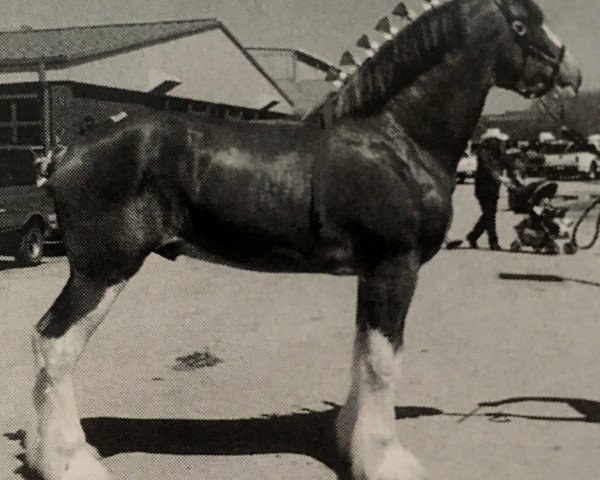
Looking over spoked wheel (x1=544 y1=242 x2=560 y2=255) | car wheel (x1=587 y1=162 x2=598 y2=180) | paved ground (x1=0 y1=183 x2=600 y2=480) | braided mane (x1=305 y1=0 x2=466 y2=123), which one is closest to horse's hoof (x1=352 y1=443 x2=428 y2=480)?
paved ground (x1=0 y1=183 x2=600 y2=480)

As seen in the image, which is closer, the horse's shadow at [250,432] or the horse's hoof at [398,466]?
the horse's hoof at [398,466]

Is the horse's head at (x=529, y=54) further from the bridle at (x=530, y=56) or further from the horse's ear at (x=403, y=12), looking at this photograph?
the horse's ear at (x=403, y=12)

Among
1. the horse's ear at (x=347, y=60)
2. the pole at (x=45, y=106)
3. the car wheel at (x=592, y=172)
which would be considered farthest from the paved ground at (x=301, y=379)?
the car wheel at (x=592, y=172)

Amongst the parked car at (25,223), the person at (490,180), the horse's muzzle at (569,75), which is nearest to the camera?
the horse's muzzle at (569,75)

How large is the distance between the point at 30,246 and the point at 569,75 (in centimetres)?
886

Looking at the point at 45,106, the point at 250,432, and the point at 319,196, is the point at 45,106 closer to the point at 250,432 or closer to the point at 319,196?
the point at 250,432

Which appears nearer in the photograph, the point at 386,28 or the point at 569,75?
the point at 386,28

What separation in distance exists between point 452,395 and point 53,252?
8.99m

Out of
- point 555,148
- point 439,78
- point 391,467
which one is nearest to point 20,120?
point 439,78

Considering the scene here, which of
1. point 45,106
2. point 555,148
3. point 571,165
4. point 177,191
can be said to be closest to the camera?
point 177,191

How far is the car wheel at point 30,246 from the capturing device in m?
10.4

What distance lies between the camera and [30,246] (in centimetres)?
1059

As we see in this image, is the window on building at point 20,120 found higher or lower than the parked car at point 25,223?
higher

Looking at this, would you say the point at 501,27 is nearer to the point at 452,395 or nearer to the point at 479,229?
the point at 452,395
